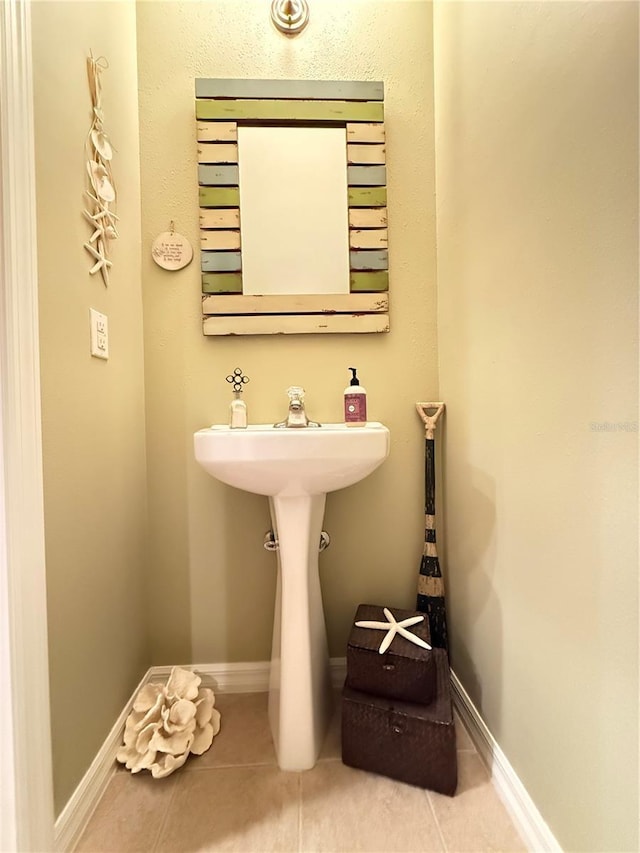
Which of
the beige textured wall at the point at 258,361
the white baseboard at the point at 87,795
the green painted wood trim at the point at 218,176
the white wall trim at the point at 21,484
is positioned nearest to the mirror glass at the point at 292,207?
the green painted wood trim at the point at 218,176

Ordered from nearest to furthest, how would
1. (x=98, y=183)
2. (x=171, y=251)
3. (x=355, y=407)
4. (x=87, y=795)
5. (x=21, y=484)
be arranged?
1. (x=21, y=484)
2. (x=87, y=795)
3. (x=98, y=183)
4. (x=355, y=407)
5. (x=171, y=251)

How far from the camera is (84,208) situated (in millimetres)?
901

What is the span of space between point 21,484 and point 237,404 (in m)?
0.58

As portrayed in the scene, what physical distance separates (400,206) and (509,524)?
1.04m

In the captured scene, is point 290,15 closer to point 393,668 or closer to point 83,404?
point 83,404

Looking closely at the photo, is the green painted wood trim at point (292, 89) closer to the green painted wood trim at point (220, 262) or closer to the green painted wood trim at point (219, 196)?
the green painted wood trim at point (219, 196)

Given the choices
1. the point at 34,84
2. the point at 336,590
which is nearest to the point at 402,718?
the point at 336,590

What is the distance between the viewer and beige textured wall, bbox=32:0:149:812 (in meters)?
0.77

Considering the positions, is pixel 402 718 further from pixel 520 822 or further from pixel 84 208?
pixel 84 208

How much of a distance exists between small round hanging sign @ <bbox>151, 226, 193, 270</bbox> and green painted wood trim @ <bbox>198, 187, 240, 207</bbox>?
0.44ft

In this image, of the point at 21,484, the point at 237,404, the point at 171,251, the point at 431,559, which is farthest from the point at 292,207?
the point at 431,559

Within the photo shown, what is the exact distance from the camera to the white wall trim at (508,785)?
74 cm

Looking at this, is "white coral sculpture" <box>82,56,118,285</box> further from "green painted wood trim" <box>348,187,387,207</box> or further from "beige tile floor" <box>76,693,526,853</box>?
"beige tile floor" <box>76,693,526,853</box>

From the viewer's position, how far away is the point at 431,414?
4.08 ft
